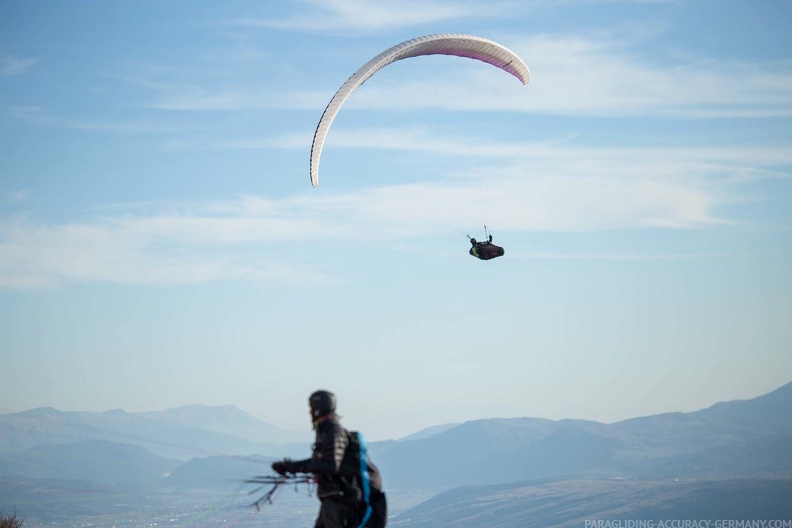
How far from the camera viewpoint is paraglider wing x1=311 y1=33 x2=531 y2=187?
110ft

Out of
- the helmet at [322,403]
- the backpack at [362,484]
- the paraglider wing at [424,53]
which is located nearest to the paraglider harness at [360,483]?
the backpack at [362,484]

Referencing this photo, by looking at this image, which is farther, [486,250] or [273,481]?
[486,250]

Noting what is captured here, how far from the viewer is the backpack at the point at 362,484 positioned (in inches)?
476

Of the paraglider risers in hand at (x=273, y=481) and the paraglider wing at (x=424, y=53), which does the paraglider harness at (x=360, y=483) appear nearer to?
the paraglider risers in hand at (x=273, y=481)

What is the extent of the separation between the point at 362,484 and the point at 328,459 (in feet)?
2.51

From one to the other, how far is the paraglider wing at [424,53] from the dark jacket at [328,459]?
71.0 feet

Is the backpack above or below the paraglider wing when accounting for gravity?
below

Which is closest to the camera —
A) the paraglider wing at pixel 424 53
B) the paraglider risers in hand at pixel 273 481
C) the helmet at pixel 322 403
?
the paraglider risers in hand at pixel 273 481

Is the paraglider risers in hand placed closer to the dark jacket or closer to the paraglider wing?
the dark jacket

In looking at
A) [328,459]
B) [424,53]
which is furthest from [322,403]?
[424,53]

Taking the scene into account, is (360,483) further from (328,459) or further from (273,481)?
(273,481)

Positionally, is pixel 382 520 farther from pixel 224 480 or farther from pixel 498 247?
pixel 498 247

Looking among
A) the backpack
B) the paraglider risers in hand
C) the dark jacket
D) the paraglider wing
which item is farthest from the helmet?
the paraglider wing

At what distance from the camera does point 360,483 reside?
12180mm
